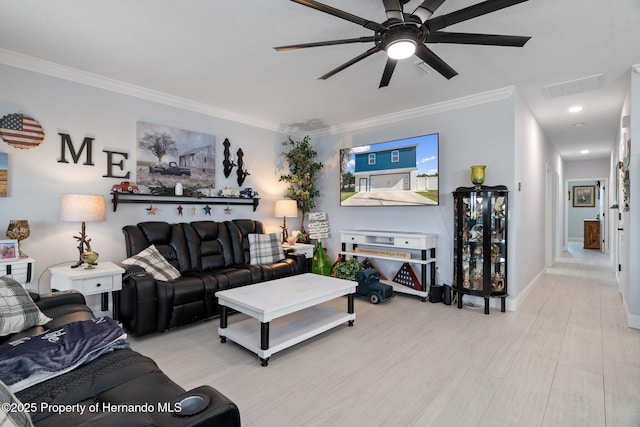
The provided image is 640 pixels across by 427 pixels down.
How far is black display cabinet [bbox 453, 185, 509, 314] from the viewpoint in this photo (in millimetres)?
3643

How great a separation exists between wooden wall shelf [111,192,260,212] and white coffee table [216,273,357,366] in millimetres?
1689

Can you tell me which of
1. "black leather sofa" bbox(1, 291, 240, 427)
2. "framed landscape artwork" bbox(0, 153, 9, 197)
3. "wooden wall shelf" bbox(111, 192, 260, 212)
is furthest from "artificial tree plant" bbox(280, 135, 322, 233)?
"black leather sofa" bbox(1, 291, 240, 427)

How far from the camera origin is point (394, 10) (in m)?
1.76

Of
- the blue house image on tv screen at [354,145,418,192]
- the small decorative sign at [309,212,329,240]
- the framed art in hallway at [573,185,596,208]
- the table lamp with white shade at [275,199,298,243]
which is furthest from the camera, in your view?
the framed art in hallway at [573,185,596,208]

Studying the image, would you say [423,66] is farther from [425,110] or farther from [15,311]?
[15,311]

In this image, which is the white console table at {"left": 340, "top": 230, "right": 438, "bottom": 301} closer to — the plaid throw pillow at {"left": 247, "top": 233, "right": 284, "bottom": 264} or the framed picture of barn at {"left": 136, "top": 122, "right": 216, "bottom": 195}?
the plaid throw pillow at {"left": 247, "top": 233, "right": 284, "bottom": 264}

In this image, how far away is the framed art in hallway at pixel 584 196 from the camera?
1030 cm

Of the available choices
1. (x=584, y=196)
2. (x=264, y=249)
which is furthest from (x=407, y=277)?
(x=584, y=196)

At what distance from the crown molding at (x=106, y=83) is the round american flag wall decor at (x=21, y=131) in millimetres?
478

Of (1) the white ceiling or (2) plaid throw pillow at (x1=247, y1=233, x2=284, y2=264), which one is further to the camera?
(2) plaid throw pillow at (x1=247, y1=233, x2=284, y2=264)

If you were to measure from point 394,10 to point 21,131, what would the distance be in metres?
3.42

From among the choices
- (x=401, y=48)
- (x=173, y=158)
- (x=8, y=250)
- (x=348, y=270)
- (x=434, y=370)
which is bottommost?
(x=434, y=370)

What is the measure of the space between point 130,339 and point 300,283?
5.25 feet

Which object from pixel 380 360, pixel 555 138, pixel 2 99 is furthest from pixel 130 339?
pixel 555 138
